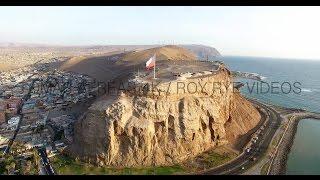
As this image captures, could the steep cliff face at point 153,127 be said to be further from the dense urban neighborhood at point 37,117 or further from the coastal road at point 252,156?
the dense urban neighborhood at point 37,117

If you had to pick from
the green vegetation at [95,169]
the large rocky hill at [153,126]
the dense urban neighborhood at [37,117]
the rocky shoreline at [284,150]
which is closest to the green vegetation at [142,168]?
the green vegetation at [95,169]

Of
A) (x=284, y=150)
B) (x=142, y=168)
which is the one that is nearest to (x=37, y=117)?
(x=142, y=168)

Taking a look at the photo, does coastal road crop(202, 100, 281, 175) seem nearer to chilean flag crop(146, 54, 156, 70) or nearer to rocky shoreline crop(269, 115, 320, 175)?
rocky shoreline crop(269, 115, 320, 175)


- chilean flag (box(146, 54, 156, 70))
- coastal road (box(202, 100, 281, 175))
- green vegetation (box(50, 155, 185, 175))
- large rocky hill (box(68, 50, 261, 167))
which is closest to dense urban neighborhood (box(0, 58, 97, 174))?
green vegetation (box(50, 155, 185, 175))

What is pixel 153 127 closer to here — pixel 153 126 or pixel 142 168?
pixel 153 126

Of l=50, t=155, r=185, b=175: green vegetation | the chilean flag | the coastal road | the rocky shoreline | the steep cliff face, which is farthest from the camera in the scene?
the chilean flag
